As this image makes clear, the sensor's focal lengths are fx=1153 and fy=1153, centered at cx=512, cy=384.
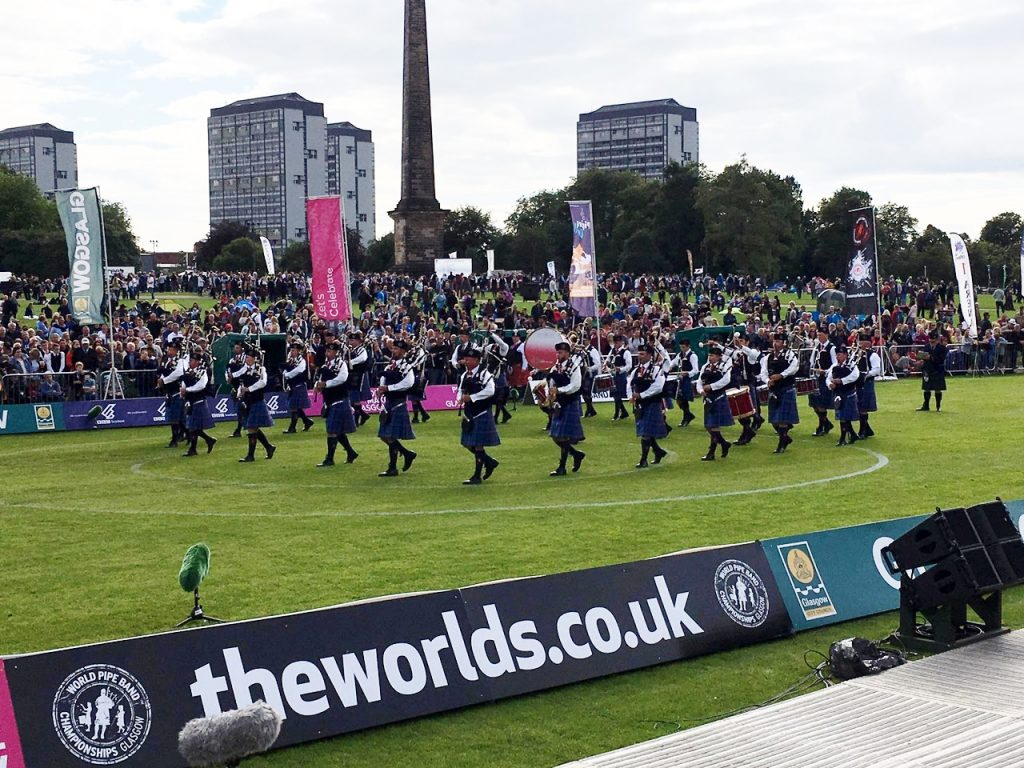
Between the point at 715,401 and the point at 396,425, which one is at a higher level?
the point at 715,401

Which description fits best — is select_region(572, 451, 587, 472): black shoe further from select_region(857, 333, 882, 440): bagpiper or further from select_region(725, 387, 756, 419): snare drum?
select_region(857, 333, 882, 440): bagpiper

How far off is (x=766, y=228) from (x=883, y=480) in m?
61.8

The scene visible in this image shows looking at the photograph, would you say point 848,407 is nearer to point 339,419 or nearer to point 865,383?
point 865,383

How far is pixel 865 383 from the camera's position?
2148cm

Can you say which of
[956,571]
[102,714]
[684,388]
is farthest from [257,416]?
[956,571]

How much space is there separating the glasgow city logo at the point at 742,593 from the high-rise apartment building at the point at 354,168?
16760cm

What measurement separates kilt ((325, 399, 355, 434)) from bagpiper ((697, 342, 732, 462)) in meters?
6.04

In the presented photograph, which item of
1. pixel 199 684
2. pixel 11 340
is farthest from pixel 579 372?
pixel 11 340

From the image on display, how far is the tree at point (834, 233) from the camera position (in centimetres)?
8338

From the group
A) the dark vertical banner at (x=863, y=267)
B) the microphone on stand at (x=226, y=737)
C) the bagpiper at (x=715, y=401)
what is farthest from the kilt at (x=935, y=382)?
the microphone on stand at (x=226, y=737)

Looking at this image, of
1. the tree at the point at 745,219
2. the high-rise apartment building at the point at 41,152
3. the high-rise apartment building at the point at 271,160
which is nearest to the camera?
the tree at the point at 745,219

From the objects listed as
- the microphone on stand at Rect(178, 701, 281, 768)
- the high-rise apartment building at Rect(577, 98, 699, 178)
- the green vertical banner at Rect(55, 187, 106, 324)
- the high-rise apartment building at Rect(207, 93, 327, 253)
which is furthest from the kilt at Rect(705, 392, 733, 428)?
the high-rise apartment building at Rect(577, 98, 699, 178)

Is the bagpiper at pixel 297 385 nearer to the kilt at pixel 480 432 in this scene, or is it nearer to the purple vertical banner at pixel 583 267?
the purple vertical banner at pixel 583 267

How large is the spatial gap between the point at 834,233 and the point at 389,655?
8156 cm
